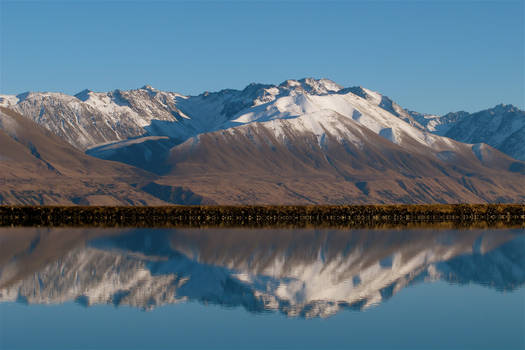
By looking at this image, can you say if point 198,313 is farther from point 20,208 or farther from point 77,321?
point 20,208

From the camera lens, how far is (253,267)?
5944 centimetres

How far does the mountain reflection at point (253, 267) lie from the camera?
45844mm

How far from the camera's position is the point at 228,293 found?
1861 inches

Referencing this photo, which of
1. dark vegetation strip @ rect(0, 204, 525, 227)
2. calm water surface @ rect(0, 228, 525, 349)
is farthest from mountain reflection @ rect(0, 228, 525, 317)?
dark vegetation strip @ rect(0, 204, 525, 227)

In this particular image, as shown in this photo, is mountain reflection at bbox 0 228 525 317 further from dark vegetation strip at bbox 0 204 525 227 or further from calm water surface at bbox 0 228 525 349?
dark vegetation strip at bbox 0 204 525 227

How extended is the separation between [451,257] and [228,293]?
25405 mm

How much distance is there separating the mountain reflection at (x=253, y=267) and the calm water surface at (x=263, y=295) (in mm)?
124

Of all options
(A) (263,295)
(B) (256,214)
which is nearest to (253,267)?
(A) (263,295)

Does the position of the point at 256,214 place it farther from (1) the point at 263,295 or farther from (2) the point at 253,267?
(1) the point at 263,295

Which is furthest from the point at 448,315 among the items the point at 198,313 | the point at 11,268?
the point at 11,268

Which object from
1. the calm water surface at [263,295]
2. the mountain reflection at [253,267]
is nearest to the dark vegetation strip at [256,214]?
the mountain reflection at [253,267]

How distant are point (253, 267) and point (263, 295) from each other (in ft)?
43.2

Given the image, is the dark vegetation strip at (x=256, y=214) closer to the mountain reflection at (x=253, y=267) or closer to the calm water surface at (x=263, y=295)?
the mountain reflection at (x=253, y=267)

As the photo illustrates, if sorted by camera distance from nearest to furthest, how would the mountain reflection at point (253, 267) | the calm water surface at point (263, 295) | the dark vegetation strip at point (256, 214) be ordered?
the calm water surface at point (263, 295)
the mountain reflection at point (253, 267)
the dark vegetation strip at point (256, 214)
